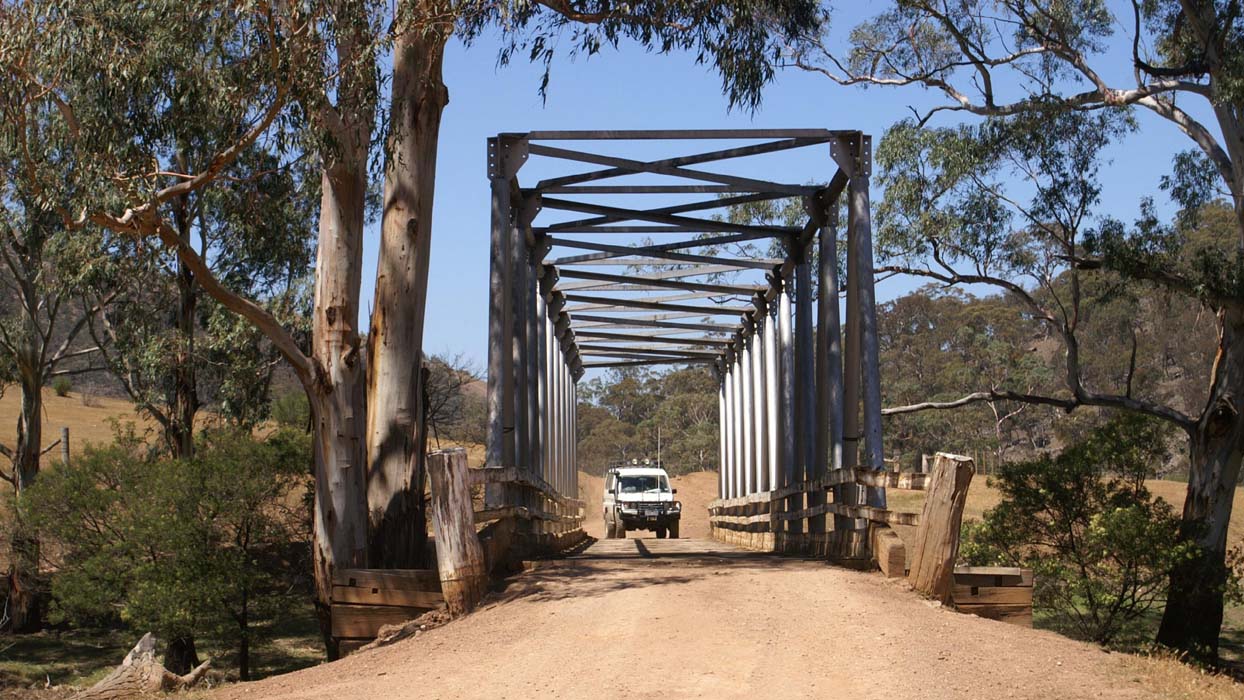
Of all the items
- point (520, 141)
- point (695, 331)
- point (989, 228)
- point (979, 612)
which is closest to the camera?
point (979, 612)

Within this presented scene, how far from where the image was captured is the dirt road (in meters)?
6.39

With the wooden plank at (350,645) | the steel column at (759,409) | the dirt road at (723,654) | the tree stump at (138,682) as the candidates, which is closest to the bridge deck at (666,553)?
the steel column at (759,409)

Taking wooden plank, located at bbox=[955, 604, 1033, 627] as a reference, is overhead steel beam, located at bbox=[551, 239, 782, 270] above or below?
above

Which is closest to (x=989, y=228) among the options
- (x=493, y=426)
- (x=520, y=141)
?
(x=520, y=141)

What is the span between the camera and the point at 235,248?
21.5 metres

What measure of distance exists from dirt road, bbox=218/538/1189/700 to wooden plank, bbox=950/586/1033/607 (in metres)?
0.36

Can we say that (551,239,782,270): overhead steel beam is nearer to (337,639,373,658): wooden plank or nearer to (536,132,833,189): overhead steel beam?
(536,132,833,189): overhead steel beam

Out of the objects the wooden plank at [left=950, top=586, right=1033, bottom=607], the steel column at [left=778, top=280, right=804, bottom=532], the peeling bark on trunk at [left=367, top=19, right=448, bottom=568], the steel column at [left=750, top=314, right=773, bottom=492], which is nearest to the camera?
the wooden plank at [left=950, top=586, right=1033, bottom=607]

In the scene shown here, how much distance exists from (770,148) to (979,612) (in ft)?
23.1

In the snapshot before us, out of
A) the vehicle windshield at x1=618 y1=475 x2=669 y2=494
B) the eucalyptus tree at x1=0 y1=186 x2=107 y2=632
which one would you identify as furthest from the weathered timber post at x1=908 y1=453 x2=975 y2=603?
the vehicle windshield at x1=618 y1=475 x2=669 y2=494

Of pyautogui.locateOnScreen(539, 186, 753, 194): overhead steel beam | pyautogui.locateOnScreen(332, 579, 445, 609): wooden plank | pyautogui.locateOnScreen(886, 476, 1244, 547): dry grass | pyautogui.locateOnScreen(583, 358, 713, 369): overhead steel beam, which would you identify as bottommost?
pyautogui.locateOnScreen(886, 476, 1244, 547): dry grass

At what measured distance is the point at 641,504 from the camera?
→ 2844 centimetres

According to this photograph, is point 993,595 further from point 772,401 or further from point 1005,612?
Result: point 772,401

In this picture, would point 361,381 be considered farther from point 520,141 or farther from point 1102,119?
point 1102,119
